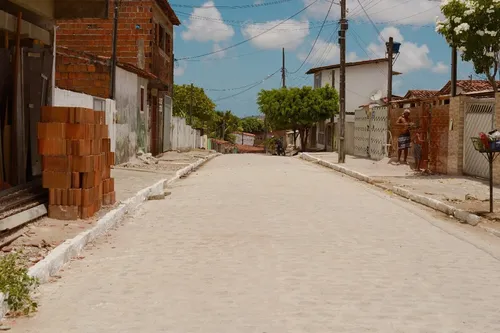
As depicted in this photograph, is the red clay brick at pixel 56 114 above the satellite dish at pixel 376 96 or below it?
below

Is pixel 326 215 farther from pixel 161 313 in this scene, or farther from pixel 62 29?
pixel 62 29

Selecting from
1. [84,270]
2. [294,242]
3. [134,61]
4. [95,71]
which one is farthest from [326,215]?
[134,61]

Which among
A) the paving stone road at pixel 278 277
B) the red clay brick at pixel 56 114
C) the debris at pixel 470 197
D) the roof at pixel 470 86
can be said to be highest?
the roof at pixel 470 86

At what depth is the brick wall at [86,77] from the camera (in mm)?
23797

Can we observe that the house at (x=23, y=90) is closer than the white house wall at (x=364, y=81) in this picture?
Yes

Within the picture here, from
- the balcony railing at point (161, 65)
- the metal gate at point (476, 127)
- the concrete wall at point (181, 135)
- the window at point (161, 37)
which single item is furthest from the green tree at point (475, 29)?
the concrete wall at point (181, 135)

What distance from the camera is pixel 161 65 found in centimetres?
3444

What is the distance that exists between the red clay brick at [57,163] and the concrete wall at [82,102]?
17.7 feet

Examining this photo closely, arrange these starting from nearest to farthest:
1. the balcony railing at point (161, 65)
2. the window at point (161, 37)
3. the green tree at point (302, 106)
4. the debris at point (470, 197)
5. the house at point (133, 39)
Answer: the debris at point (470, 197)
the house at point (133, 39)
the balcony railing at point (161, 65)
the window at point (161, 37)
the green tree at point (302, 106)

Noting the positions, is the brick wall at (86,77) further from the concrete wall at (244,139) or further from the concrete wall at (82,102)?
the concrete wall at (244,139)

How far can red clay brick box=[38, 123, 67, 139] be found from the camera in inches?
352

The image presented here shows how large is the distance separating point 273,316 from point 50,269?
2497 mm

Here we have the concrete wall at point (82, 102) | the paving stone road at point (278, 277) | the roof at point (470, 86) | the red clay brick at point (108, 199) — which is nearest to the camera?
the paving stone road at point (278, 277)

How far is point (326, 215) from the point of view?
1113 centimetres
